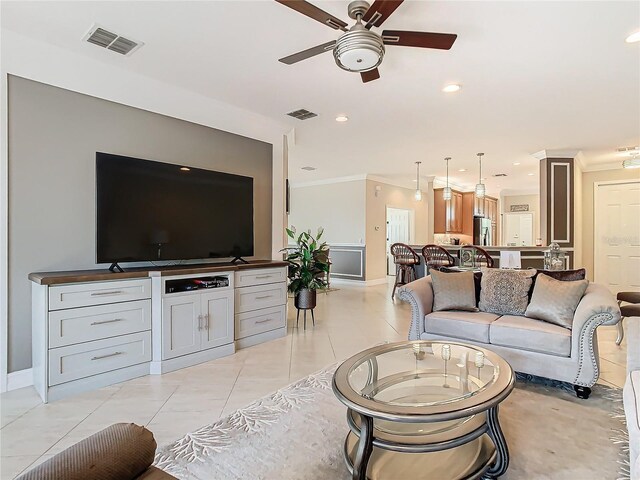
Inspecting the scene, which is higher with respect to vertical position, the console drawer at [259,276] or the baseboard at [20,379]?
the console drawer at [259,276]

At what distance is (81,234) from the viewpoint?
3.07 m

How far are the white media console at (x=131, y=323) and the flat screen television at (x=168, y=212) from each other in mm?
285

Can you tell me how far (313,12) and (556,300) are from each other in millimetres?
2758

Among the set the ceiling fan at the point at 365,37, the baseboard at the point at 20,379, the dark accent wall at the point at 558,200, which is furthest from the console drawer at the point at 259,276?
the dark accent wall at the point at 558,200

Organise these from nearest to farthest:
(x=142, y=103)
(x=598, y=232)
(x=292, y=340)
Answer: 1. (x=142, y=103)
2. (x=292, y=340)
3. (x=598, y=232)

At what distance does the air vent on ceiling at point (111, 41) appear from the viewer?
8.60 feet

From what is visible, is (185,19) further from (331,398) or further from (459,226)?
(459,226)

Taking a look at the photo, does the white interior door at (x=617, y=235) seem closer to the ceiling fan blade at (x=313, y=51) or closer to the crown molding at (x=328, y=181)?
the crown molding at (x=328, y=181)

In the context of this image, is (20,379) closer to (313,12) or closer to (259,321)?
(259,321)

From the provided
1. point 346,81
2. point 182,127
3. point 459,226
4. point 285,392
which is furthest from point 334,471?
point 459,226

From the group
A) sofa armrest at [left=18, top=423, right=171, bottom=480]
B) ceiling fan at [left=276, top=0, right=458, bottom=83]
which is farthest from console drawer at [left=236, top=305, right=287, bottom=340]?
sofa armrest at [left=18, top=423, right=171, bottom=480]

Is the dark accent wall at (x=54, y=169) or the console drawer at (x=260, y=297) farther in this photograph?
the console drawer at (x=260, y=297)

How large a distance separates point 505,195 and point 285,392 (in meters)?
11.6

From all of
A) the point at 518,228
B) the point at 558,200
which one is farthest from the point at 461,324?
the point at 518,228
